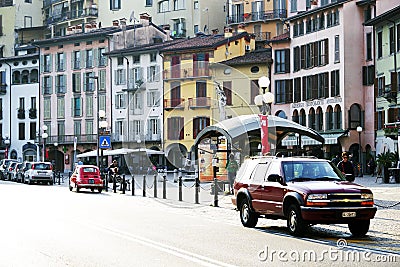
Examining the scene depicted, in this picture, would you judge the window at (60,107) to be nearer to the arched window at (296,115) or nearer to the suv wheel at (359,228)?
the arched window at (296,115)

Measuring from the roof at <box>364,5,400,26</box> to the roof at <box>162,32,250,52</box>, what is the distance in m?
19.5

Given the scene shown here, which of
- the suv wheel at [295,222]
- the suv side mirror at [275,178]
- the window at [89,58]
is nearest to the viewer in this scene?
the suv wheel at [295,222]

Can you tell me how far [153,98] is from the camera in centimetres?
8412

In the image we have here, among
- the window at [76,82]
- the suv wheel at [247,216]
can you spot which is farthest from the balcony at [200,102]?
the suv wheel at [247,216]

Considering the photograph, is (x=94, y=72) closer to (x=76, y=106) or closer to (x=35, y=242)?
(x=76, y=106)

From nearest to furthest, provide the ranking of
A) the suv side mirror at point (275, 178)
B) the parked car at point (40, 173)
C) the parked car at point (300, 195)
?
the parked car at point (300, 195)
the suv side mirror at point (275, 178)
the parked car at point (40, 173)

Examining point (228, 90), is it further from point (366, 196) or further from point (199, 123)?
point (366, 196)

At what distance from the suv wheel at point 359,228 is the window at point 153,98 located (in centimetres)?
6377

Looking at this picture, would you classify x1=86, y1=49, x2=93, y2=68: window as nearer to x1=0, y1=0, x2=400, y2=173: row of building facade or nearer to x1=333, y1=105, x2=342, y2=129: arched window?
x1=0, y1=0, x2=400, y2=173: row of building facade

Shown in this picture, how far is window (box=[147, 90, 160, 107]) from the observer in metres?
82.5

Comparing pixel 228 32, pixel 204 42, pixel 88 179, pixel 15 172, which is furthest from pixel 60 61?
pixel 88 179

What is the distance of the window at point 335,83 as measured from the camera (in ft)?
223

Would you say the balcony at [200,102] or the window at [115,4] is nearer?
the balcony at [200,102]

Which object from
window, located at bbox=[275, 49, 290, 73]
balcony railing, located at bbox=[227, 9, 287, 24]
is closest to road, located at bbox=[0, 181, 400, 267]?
window, located at bbox=[275, 49, 290, 73]
